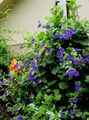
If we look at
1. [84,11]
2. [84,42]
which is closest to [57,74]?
[84,42]

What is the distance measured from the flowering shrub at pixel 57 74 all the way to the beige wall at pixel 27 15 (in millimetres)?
2706

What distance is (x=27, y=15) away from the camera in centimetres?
705

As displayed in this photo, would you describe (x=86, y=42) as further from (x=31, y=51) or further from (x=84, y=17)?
(x=84, y=17)

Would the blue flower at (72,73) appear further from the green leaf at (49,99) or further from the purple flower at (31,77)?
the purple flower at (31,77)

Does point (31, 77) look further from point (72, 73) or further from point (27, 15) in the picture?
point (27, 15)

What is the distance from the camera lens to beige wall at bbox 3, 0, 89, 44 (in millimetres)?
6773

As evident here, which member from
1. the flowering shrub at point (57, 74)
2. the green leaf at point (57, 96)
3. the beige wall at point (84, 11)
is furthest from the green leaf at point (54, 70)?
the beige wall at point (84, 11)

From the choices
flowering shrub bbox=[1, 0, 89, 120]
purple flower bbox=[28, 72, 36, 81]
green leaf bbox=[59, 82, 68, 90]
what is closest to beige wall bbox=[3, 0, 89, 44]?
flowering shrub bbox=[1, 0, 89, 120]

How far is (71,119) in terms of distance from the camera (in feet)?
11.6

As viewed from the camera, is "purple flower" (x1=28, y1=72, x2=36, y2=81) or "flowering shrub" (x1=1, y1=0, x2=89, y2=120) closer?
"flowering shrub" (x1=1, y1=0, x2=89, y2=120)

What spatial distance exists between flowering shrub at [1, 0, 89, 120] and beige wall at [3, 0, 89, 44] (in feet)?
8.88

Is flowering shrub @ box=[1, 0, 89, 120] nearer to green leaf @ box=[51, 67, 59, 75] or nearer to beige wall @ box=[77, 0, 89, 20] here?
green leaf @ box=[51, 67, 59, 75]

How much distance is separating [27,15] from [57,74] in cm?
355

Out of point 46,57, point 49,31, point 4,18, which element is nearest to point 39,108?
point 46,57
